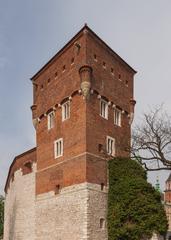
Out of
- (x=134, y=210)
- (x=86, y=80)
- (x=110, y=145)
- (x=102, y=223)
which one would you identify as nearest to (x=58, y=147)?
(x=110, y=145)

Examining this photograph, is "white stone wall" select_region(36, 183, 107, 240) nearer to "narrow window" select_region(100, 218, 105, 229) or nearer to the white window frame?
"narrow window" select_region(100, 218, 105, 229)

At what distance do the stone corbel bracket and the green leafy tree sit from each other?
6.27 metres

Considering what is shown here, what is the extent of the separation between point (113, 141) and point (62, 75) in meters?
6.39

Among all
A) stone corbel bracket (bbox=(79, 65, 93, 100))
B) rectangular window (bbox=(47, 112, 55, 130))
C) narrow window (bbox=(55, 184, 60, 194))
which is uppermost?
stone corbel bracket (bbox=(79, 65, 93, 100))

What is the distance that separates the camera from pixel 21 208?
34438mm

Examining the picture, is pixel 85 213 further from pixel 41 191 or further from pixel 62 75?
pixel 62 75

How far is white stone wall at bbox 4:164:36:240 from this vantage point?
105 ft

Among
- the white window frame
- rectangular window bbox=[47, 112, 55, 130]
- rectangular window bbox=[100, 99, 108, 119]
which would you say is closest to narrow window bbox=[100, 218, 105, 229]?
rectangular window bbox=[100, 99, 108, 119]

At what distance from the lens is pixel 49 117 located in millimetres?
31922

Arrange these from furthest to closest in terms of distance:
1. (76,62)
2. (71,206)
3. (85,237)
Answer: (76,62), (71,206), (85,237)

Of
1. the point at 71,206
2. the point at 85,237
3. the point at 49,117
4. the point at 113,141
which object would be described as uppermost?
the point at 49,117

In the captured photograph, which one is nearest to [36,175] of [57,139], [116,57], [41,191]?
[41,191]

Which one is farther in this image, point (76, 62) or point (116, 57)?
point (116, 57)

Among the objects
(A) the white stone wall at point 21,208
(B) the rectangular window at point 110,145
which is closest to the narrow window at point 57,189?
(A) the white stone wall at point 21,208
